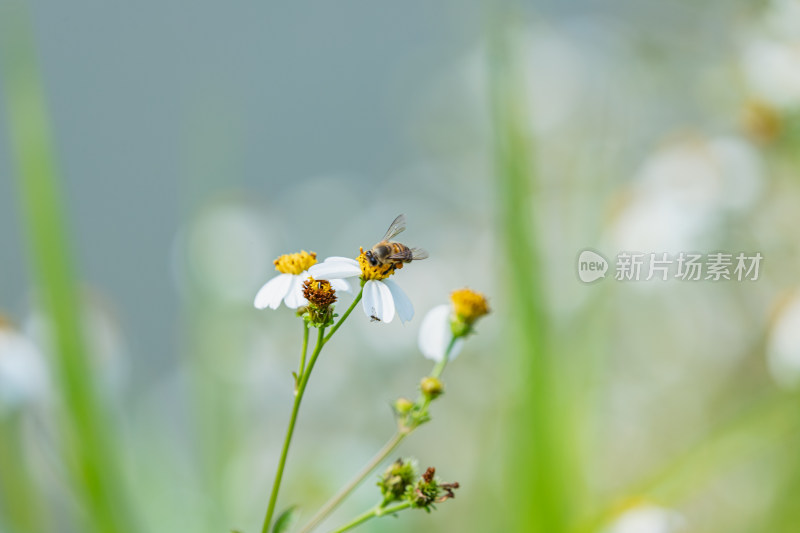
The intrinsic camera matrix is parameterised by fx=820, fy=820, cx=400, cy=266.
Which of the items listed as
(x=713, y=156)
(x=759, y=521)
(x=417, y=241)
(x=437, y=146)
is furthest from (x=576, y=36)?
(x=759, y=521)

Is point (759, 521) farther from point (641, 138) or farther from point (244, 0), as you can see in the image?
point (244, 0)

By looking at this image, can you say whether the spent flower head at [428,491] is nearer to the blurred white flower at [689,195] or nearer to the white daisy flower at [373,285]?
the white daisy flower at [373,285]

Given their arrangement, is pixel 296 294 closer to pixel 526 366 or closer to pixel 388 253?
pixel 388 253

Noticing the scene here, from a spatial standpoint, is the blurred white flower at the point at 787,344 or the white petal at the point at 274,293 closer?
the white petal at the point at 274,293

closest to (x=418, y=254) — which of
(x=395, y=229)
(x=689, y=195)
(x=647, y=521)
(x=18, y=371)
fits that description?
(x=395, y=229)

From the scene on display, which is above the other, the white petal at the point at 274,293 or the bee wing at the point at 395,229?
the bee wing at the point at 395,229

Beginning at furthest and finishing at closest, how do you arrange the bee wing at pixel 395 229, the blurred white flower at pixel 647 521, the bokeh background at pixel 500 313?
the bokeh background at pixel 500 313
the blurred white flower at pixel 647 521
the bee wing at pixel 395 229

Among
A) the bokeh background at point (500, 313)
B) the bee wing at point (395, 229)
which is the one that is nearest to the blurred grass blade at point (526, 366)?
the bokeh background at point (500, 313)
